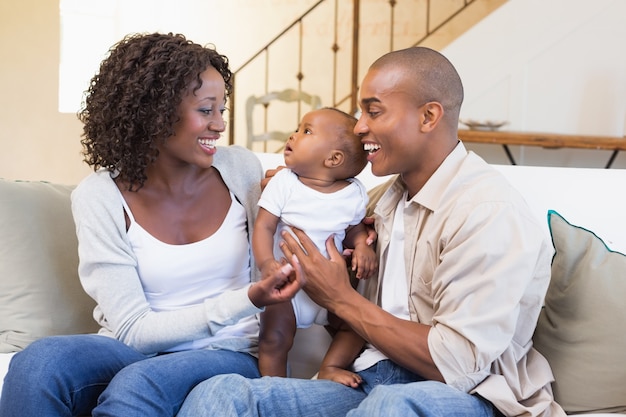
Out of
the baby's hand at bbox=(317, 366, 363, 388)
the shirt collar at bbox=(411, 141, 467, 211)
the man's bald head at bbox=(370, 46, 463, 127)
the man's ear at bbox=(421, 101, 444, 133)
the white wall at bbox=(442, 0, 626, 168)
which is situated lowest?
the baby's hand at bbox=(317, 366, 363, 388)

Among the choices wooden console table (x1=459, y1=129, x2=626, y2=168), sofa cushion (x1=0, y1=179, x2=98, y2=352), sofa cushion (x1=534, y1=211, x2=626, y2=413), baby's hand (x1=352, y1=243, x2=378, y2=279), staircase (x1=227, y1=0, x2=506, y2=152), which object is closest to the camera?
sofa cushion (x1=534, y1=211, x2=626, y2=413)

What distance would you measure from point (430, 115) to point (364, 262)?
0.36m

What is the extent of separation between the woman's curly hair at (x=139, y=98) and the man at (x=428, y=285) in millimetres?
402

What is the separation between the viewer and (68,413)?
165 centimetres

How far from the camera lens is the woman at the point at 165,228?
1.79 m

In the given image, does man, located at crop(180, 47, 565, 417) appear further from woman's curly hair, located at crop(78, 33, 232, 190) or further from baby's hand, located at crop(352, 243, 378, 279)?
woman's curly hair, located at crop(78, 33, 232, 190)

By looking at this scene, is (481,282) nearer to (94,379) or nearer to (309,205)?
(309,205)

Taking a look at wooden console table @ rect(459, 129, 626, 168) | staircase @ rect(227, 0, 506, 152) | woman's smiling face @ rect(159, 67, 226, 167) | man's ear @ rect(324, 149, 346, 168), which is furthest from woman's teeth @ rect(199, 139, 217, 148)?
staircase @ rect(227, 0, 506, 152)

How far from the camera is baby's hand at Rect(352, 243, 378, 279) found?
A: 186 cm

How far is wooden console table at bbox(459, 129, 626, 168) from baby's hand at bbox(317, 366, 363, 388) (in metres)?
3.39

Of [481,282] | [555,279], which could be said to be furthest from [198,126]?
[555,279]

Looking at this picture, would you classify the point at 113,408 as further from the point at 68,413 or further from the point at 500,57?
the point at 500,57

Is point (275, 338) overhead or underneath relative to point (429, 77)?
underneath

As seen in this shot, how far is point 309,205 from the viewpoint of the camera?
1921 mm
